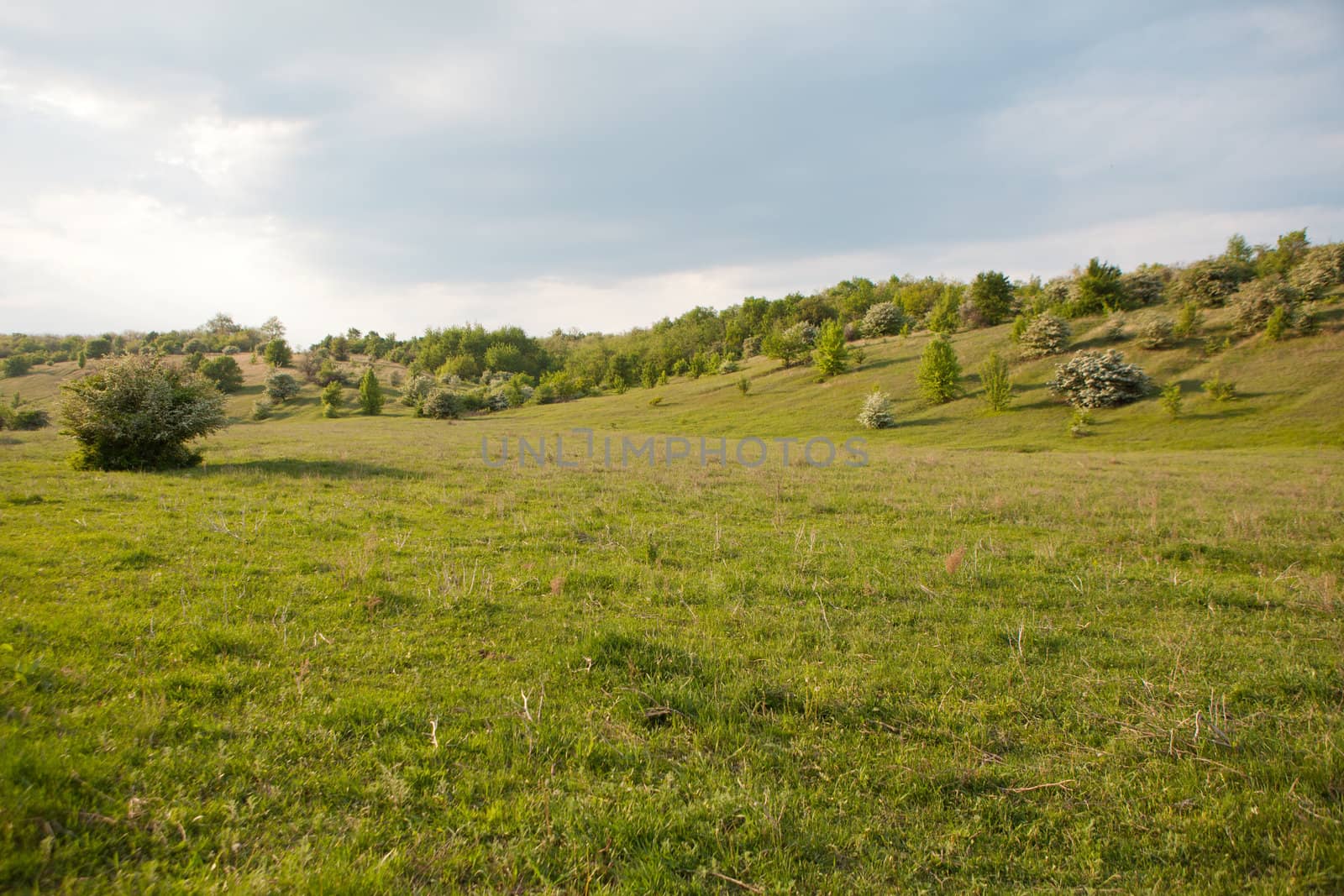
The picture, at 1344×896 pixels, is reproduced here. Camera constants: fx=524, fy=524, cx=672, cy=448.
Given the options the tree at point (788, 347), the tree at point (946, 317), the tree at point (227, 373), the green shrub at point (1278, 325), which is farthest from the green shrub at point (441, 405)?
the green shrub at point (1278, 325)

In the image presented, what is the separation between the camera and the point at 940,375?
58062 millimetres

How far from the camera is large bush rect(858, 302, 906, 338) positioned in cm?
9262

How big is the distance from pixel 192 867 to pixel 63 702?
7.91 feet

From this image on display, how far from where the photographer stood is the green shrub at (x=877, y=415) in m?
53.6

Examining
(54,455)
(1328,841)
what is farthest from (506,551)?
(54,455)

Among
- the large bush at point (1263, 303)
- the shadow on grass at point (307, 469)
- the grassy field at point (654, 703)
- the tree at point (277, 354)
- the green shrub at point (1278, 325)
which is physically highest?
the tree at point (277, 354)

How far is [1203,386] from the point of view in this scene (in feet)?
156

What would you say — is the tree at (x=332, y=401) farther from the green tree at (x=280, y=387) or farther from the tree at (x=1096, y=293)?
the tree at (x=1096, y=293)

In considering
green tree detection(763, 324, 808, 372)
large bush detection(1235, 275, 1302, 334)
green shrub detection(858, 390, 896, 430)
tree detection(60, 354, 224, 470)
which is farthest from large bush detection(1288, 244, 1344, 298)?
tree detection(60, 354, 224, 470)

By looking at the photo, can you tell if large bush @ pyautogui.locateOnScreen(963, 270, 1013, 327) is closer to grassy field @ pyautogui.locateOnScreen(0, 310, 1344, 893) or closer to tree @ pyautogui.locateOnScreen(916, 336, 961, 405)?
tree @ pyautogui.locateOnScreen(916, 336, 961, 405)

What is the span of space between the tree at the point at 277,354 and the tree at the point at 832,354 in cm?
10079

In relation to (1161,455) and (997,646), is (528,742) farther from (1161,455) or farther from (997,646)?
(1161,455)

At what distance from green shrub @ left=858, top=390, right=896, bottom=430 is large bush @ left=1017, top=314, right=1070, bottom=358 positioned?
77.5ft

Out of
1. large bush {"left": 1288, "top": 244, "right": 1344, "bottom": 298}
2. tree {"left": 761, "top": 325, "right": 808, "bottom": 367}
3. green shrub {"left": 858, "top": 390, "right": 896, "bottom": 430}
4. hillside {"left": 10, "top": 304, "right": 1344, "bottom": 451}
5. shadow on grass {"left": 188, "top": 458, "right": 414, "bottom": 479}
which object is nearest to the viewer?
shadow on grass {"left": 188, "top": 458, "right": 414, "bottom": 479}
